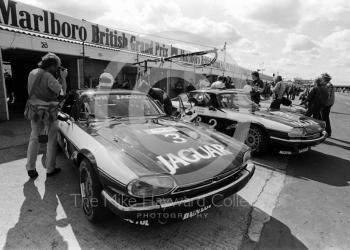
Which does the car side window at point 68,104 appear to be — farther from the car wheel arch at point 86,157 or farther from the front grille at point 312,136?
the front grille at point 312,136

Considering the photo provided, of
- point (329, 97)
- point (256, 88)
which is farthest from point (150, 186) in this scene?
point (329, 97)

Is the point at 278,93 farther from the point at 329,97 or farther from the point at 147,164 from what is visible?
the point at 147,164

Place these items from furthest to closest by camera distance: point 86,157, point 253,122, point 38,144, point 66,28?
point 66,28
point 253,122
point 38,144
point 86,157

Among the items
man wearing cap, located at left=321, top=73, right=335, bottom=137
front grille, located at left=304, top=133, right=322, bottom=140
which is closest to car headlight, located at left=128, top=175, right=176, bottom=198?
front grille, located at left=304, top=133, right=322, bottom=140

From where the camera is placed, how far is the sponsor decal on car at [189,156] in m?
2.13

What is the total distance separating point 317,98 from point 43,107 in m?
6.35

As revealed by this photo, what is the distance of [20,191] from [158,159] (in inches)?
79.5

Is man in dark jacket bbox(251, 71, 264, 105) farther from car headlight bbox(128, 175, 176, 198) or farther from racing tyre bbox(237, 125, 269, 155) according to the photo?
car headlight bbox(128, 175, 176, 198)

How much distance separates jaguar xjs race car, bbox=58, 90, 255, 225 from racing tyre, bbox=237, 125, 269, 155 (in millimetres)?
1742

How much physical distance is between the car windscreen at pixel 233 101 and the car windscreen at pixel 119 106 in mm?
1897

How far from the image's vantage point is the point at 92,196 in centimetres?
226

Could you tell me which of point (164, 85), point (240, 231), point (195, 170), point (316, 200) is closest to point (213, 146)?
point (195, 170)

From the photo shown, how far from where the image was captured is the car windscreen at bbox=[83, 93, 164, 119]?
325 cm

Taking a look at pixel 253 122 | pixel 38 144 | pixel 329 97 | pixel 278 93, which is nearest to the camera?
pixel 38 144
